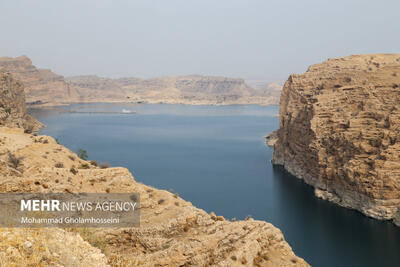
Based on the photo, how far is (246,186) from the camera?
161 feet

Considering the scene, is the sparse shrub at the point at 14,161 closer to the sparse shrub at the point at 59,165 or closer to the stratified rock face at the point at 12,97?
the sparse shrub at the point at 59,165

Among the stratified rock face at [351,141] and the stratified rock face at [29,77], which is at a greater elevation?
the stratified rock face at [29,77]

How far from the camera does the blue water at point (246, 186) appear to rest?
31078mm

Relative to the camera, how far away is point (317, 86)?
61219 mm

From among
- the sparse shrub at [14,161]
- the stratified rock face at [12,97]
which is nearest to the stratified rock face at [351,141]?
the sparse shrub at [14,161]

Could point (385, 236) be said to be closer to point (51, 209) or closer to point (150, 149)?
point (51, 209)

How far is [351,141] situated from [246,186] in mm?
16512

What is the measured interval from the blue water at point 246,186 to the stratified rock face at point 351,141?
2.35m

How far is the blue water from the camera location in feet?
102

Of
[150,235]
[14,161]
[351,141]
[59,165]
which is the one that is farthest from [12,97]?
[150,235]

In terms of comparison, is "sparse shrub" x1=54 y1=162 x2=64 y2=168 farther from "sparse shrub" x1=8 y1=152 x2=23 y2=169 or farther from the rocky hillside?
"sparse shrub" x1=8 y1=152 x2=23 y2=169

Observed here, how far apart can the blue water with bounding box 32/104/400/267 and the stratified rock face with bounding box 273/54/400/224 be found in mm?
2351

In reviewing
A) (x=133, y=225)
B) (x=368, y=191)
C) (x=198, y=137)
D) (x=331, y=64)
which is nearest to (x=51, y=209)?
(x=133, y=225)

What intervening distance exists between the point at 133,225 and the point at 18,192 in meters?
4.68
